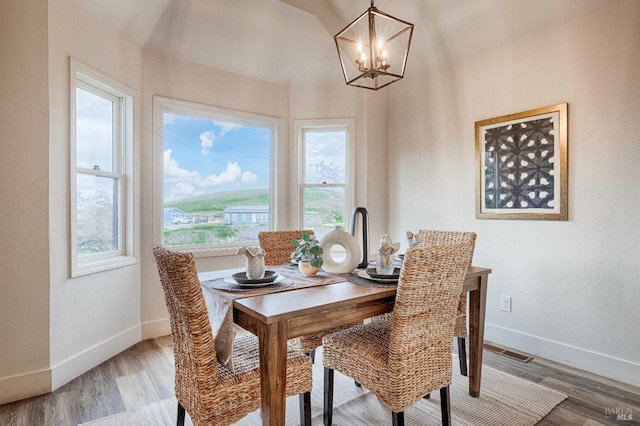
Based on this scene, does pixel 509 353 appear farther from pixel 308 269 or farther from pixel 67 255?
pixel 67 255

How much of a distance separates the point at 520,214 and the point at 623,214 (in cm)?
65

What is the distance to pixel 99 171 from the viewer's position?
9.18 ft

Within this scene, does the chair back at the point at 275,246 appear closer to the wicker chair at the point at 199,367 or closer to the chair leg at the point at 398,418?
the wicker chair at the point at 199,367

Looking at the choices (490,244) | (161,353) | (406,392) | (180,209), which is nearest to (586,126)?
(490,244)

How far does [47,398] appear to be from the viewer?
220 centimetres

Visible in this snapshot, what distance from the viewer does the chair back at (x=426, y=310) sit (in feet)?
5.01

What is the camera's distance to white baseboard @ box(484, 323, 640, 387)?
238cm

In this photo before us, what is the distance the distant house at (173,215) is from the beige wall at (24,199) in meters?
1.13

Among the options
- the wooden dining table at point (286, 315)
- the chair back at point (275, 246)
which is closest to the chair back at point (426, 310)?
the wooden dining table at point (286, 315)

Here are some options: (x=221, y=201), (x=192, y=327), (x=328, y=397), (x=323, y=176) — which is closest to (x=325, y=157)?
(x=323, y=176)

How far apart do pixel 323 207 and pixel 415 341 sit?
248 centimetres

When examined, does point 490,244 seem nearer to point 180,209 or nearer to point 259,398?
point 259,398

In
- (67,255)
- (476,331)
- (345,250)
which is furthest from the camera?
(67,255)

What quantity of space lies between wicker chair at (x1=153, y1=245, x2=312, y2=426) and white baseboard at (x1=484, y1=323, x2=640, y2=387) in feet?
7.15
